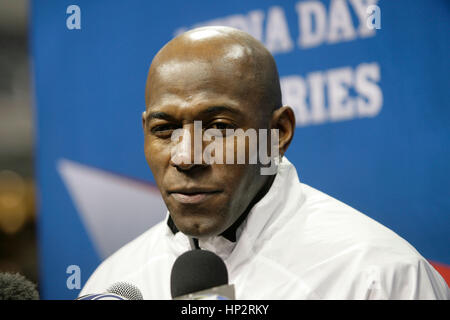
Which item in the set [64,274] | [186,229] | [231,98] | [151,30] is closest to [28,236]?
[64,274]

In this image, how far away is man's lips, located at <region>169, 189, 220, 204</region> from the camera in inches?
50.1

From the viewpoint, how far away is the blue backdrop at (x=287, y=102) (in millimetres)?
1683

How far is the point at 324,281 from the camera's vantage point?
1248mm

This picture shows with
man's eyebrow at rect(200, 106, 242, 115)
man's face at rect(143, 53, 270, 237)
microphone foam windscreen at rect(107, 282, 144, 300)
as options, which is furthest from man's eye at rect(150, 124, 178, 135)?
microphone foam windscreen at rect(107, 282, 144, 300)

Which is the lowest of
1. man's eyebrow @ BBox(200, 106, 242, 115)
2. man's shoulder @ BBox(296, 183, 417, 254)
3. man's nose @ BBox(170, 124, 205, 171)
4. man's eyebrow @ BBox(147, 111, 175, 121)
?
man's shoulder @ BBox(296, 183, 417, 254)

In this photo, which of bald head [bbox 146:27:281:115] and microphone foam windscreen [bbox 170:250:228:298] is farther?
bald head [bbox 146:27:281:115]

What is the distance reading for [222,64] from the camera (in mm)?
1322
